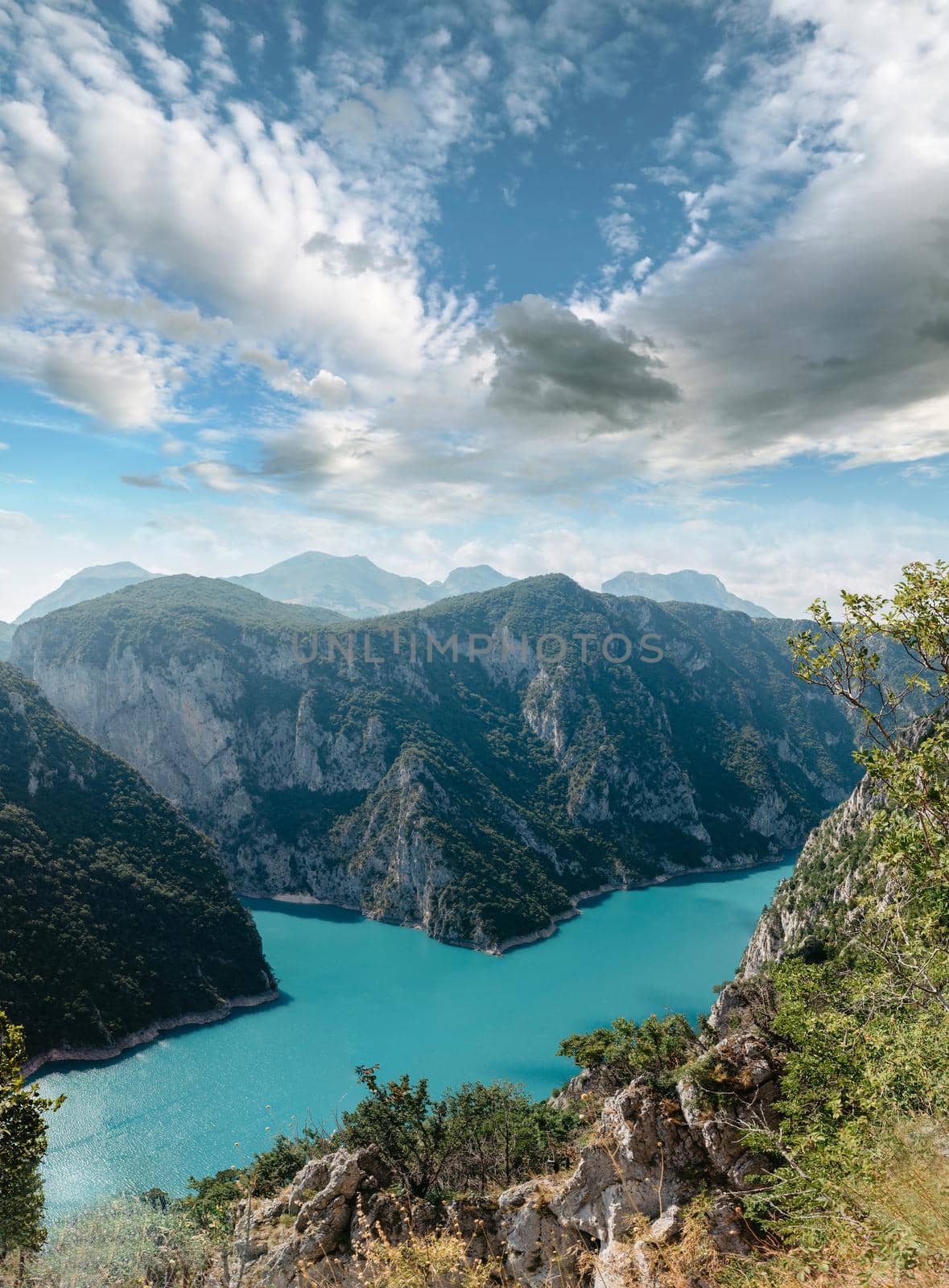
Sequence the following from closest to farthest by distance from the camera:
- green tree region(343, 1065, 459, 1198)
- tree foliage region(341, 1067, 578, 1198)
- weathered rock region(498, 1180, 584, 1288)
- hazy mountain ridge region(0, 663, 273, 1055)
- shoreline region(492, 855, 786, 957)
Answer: weathered rock region(498, 1180, 584, 1288), tree foliage region(341, 1067, 578, 1198), green tree region(343, 1065, 459, 1198), hazy mountain ridge region(0, 663, 273, 1055), shoreline region(492, 855, 786, 957)

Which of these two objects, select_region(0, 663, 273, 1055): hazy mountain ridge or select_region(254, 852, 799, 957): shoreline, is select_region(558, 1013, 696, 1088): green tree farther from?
select_region(254, 852, 799, 957): shoreline

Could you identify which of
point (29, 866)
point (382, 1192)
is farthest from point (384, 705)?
point (382, 1192)

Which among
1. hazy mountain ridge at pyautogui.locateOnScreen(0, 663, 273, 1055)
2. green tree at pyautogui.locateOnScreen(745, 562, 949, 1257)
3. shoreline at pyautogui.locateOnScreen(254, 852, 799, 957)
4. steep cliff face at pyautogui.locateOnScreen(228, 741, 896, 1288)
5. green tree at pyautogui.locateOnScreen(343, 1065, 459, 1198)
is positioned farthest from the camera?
shoreline at pyautogui.locateOnScreen(254, 852, 799, 957)

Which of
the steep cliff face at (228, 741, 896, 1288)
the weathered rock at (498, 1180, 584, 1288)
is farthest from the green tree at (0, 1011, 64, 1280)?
the weathered rock at (498, 1180, 584, 1288)

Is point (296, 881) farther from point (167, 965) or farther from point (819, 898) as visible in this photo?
point (819, 898)

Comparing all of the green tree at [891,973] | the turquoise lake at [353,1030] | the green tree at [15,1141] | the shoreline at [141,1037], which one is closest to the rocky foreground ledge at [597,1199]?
the green tree at [891,973]
